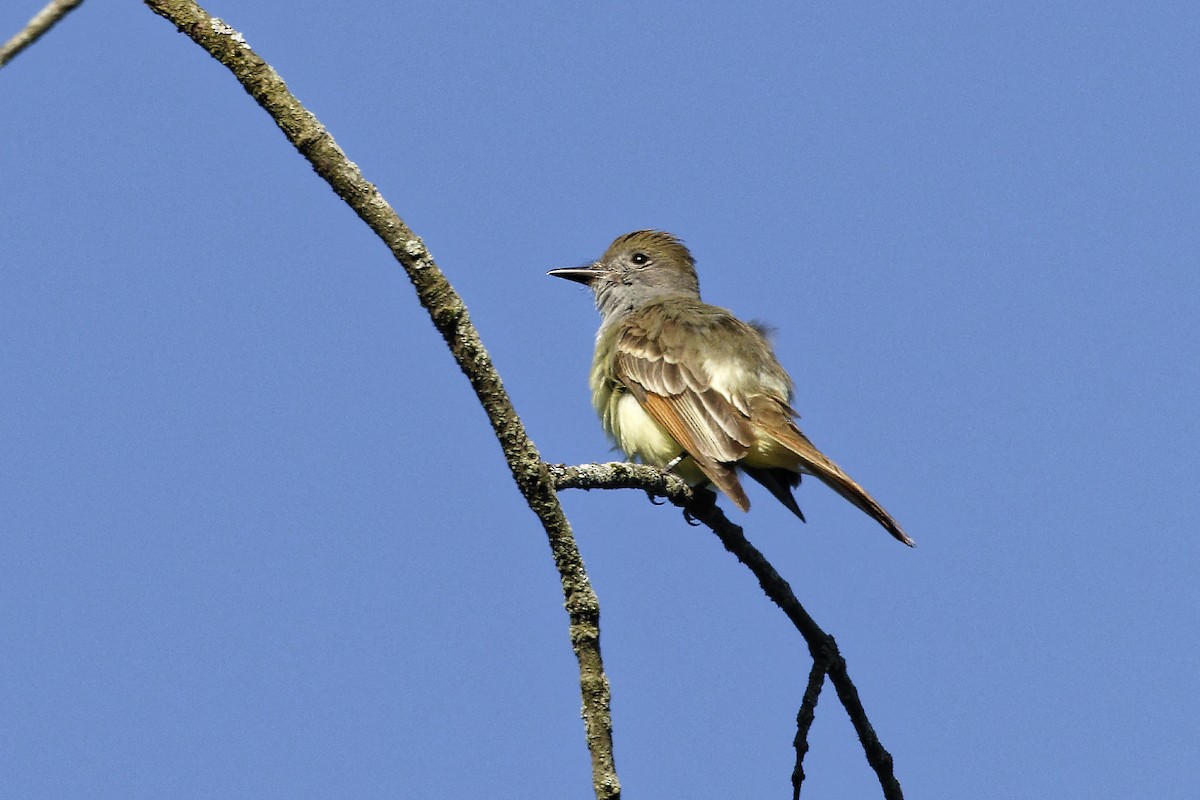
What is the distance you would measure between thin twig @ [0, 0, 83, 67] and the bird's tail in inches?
227

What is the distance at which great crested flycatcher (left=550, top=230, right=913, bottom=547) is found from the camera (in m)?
8.70

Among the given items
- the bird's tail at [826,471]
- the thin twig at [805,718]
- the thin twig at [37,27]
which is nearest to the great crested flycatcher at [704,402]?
the bird's tail at [826,471]

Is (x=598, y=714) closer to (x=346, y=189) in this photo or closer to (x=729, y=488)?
(x=346, y=189)

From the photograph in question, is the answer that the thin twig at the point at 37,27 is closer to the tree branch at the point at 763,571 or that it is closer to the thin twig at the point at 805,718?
the tree branch at the point at 763,571

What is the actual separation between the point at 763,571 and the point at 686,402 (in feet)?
9.36

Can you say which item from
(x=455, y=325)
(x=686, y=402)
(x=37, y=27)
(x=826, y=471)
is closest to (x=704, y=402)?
(x=686, y=402)

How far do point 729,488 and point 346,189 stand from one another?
14.8ft

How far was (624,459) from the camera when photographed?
31.9ft

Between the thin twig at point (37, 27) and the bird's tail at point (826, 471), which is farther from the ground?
the bird's tail at point (826, 471)

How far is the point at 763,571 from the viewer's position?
658cm

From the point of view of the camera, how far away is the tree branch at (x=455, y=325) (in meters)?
4.11

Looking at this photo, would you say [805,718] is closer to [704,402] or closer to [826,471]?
[826,471]

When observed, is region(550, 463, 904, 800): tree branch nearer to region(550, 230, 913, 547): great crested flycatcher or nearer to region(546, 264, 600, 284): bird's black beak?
region(550, 230, 913, 547): great crested flycatcher

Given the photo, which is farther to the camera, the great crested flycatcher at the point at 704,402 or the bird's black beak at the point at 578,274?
the bird's black beak at the point at 578,274
